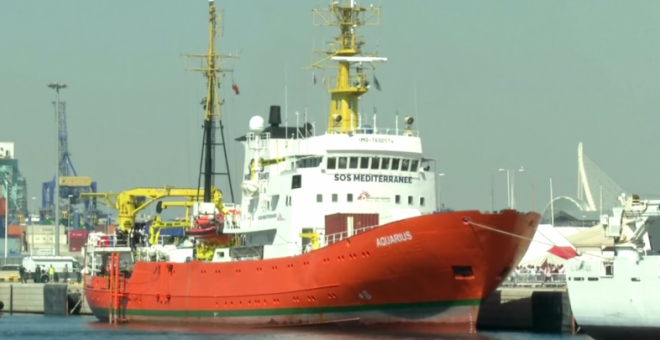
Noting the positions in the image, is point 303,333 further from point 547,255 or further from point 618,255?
point 547,255

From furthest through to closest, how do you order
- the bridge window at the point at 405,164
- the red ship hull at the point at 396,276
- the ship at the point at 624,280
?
the bridge window at the point at 405,164 → the red ship hull at the point at 396,276 → the ship at the point at 624,280

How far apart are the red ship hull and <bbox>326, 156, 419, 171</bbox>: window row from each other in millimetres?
3777

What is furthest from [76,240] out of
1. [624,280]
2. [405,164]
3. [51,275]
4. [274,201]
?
[624,280]

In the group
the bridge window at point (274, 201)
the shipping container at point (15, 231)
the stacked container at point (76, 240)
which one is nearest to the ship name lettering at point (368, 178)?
the bridge window at point (274, 201)

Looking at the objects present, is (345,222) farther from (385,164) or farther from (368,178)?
(385,164)

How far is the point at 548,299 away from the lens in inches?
1695

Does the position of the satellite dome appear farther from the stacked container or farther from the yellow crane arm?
the stacked container

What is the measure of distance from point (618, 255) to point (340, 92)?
12273 millimetres

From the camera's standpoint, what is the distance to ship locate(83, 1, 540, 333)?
37.7 m

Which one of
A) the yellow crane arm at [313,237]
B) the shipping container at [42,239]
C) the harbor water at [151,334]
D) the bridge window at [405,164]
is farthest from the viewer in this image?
the shipping container at [42,239]

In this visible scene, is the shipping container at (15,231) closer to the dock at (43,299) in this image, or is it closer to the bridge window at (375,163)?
the dock at (43,299)

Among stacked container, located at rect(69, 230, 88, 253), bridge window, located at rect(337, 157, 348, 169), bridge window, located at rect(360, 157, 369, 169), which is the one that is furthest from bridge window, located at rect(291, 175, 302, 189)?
stacked container, located at rect(69, 230, 88, 253)

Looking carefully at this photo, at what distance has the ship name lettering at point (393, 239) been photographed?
123ft

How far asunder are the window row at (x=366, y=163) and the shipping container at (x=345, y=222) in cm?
190
